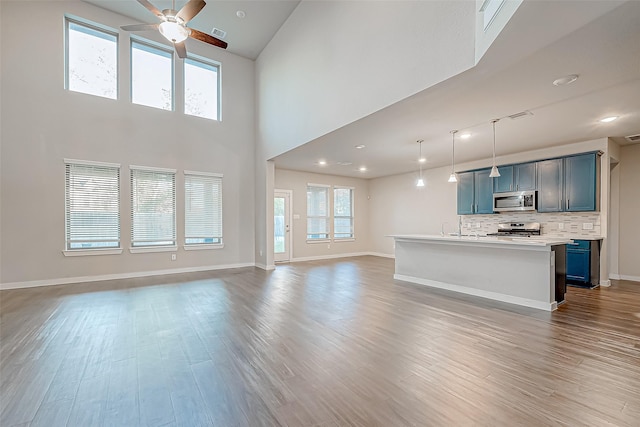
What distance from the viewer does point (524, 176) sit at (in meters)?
6.06

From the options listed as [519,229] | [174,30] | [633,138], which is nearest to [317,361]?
[174,30]

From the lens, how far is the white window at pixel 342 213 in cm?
952

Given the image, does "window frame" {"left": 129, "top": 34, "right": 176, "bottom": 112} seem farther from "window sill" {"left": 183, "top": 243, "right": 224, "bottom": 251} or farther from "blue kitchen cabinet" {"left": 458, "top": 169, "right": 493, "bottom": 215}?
"blue kitchen cabinet" {"left": 458, "top": 169, "right": 493, "bottom": 215}

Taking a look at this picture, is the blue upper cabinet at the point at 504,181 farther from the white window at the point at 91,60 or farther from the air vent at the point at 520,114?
the white window at the point at 91,60

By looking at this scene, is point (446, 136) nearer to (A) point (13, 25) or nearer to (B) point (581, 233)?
(B) point (581, 233)

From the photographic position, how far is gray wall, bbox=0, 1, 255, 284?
5113 mm

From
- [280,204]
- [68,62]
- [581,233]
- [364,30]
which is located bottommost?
[581,233]

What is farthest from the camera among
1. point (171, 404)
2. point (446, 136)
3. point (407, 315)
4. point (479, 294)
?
point (446, 136)

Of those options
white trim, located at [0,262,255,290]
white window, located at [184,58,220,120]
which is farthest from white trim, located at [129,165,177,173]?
white trim, located at [0,262,255,290]

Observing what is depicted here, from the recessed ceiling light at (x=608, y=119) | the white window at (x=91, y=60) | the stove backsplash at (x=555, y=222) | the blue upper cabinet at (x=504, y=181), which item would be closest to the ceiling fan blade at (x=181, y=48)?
the white window at (x=91, y=60)

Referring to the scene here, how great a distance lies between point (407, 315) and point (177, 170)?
5910 millimetres

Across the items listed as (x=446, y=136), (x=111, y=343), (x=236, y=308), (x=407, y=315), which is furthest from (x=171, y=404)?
(x=446, y=136)

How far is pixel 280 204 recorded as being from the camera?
8273 mm

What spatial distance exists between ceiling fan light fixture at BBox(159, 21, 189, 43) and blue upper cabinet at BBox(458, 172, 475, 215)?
21.5ft
